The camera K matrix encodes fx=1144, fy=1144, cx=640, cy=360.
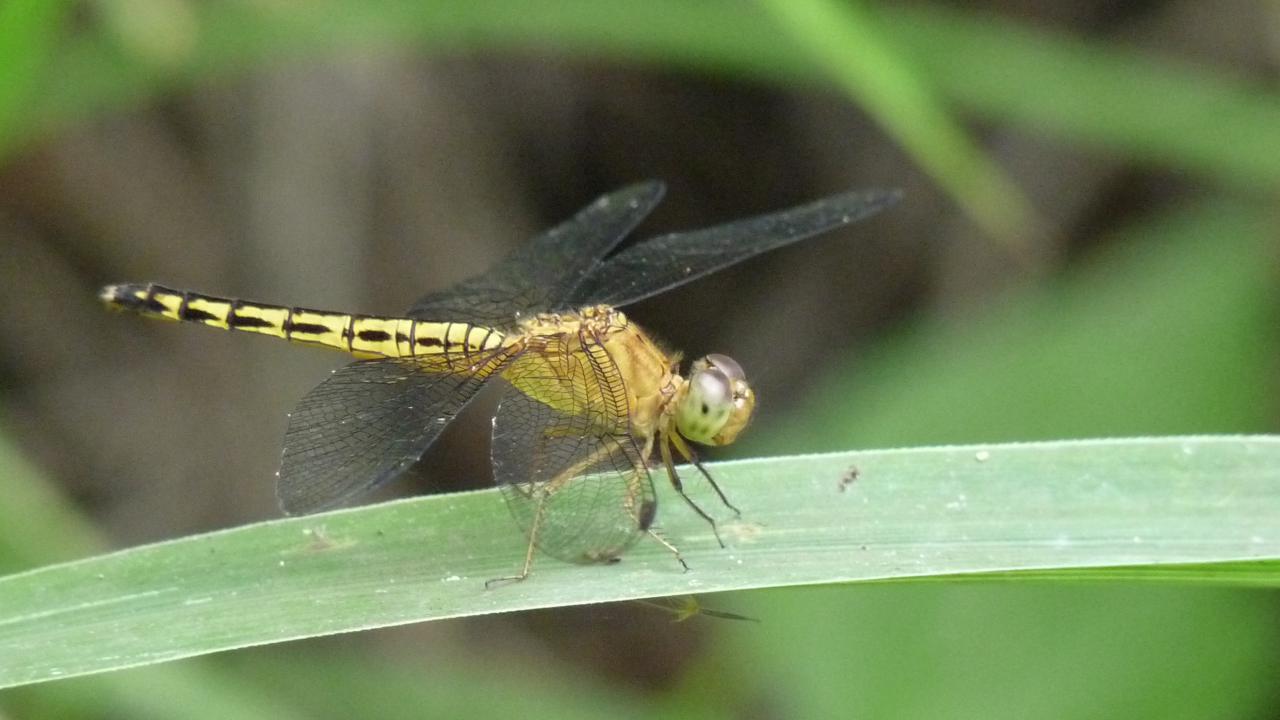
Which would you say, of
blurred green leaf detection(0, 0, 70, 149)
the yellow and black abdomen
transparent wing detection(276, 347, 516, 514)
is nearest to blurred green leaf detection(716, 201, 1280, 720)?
transparent wing detection(276, 347, 516, 514)

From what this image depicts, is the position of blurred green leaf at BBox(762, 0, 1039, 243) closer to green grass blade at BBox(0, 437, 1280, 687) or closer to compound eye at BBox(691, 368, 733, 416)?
compound eye at BBox(691, 368, 733, 416)

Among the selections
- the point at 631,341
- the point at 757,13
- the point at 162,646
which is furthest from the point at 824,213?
the point at 162,646

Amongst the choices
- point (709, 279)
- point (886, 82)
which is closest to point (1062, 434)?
point (886, 82)

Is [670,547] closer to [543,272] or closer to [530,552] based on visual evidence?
[530,552]

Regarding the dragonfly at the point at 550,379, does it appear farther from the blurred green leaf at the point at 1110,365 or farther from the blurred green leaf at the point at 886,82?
the blurred green leaf at the point at 1110,365

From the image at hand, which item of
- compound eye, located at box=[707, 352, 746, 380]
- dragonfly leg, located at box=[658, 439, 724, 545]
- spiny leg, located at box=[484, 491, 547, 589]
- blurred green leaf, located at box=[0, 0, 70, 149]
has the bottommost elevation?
spiny leg, located at box=[484, 491, 547, 589]

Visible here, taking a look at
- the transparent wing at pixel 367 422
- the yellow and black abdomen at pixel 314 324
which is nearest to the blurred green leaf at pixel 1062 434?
the transparent wing at pixel 367 422

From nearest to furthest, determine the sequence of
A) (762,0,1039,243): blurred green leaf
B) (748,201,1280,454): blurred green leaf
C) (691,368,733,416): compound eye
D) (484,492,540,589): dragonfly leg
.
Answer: (484,492,540,589): dragonfly leg → (691,368,733,416): compound eye → (762,0,1039,243): blurred green leaf → (748,201,1280,454): blurred green leaf
